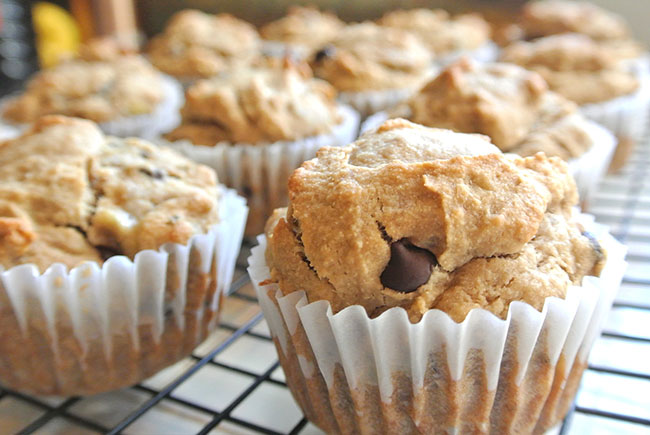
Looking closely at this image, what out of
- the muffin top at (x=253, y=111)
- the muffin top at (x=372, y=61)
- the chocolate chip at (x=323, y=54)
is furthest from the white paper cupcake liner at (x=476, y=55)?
the muffin top at (x=253, y=111)

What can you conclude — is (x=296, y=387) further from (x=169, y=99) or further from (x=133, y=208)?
(x=169, y=99)

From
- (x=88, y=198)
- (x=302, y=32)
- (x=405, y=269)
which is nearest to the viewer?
(x=405, y=269)

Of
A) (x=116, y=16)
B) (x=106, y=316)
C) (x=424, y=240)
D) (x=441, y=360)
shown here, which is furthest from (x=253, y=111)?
(x=116, y=16)

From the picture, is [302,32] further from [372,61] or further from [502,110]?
[502,110]

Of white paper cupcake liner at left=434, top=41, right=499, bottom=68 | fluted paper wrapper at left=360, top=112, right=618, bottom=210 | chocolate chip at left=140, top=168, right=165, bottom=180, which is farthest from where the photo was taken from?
white paper cupcake liner at left=434, top=41, right=499, bottom=68

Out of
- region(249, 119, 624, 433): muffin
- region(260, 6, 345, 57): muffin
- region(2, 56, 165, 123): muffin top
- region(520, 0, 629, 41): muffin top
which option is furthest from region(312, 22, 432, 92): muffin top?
region(249, 119, 624, 433): muffin

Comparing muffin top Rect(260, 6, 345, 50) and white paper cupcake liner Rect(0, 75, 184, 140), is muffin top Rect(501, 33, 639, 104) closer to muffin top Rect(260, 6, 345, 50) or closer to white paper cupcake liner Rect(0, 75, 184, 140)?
muffin top Rect(260, 6, 345, 50)
